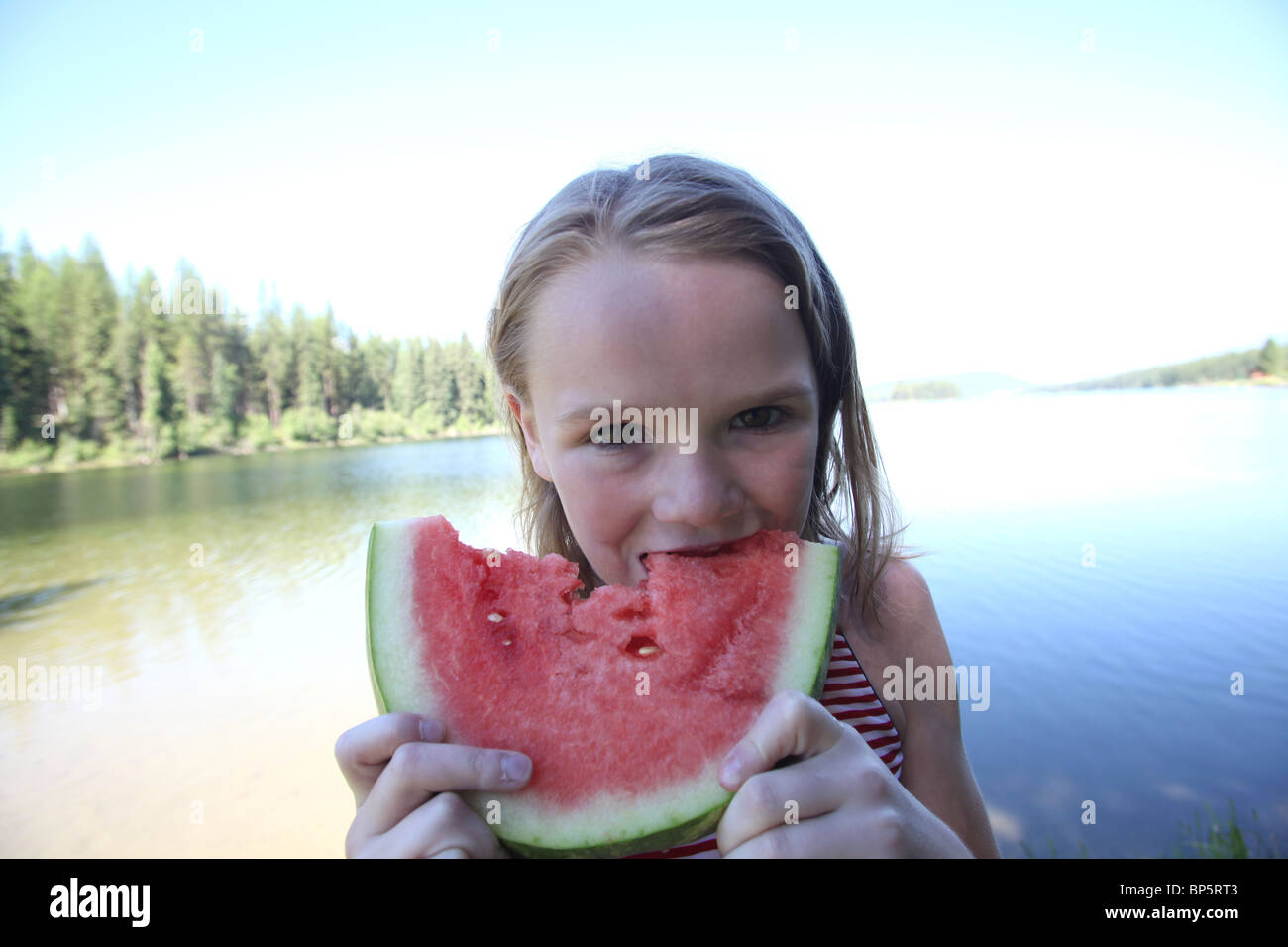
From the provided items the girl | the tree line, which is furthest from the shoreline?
the girl

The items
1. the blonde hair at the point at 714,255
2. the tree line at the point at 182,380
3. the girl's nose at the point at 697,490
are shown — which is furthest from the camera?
the tree line at the point at 182,380

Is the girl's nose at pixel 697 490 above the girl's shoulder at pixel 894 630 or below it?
above

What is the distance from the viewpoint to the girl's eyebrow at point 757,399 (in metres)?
1.25

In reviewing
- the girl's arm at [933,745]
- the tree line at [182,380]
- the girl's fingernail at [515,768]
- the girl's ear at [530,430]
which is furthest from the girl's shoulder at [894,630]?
the tree line at [182,380]

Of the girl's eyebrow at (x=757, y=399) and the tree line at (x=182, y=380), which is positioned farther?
the tree line at (x=182, y=380)

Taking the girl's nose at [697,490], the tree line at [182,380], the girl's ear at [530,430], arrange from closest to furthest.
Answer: the girl's nose at [697,490] → the girl's ear at [530,430] → the tree line at [182,380]

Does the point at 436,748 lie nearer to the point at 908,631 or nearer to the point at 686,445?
the point at 686,445

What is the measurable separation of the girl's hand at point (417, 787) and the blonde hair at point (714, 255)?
84cm

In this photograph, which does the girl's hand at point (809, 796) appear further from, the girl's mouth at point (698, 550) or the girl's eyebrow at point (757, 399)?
the girl's eyebrow at point (757, 399)

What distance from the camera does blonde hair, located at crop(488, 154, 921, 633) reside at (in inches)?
→ 57.3

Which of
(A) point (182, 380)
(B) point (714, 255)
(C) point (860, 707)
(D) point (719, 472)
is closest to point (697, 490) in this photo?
(D) point (719, 472)

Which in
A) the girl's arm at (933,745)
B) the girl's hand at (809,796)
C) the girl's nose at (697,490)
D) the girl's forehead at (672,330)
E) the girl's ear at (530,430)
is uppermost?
the girl's forehead at (672,330)
